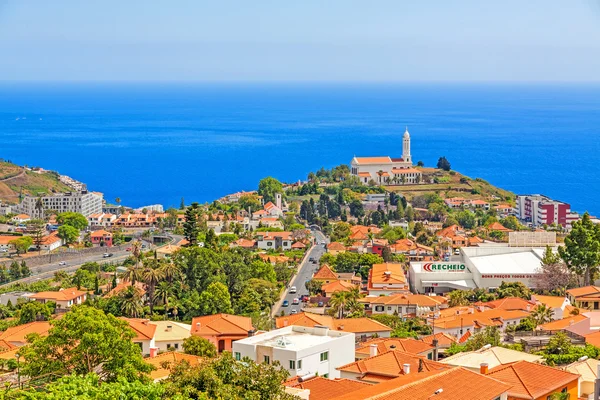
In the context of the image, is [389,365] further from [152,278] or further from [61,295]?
[61,295]

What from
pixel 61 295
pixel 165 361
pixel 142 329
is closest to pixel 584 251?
pixel 142 329

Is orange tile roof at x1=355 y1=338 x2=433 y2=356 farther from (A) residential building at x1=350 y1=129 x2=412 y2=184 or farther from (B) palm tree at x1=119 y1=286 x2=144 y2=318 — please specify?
(A) residential building at x1=350 y1=129 x2=412 y2=184

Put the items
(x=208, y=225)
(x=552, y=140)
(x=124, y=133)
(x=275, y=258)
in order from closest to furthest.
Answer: (x=275, y=258)
(x=208, y=225)
(x=552, y=140)
(x=124, y=133)

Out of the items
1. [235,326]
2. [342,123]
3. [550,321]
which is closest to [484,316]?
[550,321]

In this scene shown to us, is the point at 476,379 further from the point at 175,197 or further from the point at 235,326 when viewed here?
the point at 175,197

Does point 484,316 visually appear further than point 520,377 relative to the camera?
Yes

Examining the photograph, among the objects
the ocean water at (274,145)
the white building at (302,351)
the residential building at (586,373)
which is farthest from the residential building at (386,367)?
the ocean water at (274,145)

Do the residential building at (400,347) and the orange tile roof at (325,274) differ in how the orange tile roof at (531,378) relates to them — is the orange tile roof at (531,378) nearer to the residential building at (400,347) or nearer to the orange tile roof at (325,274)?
the residential building at (400,347)

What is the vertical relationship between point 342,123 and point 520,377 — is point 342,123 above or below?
above
